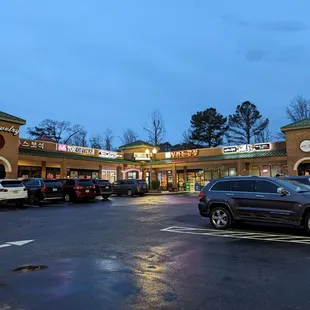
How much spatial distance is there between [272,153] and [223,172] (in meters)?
7.73

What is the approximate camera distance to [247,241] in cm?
853

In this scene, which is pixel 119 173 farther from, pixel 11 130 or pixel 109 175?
pixel 11 130

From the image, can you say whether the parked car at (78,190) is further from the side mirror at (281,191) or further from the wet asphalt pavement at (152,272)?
the side mirror at (281,191)

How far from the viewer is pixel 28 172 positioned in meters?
34.0

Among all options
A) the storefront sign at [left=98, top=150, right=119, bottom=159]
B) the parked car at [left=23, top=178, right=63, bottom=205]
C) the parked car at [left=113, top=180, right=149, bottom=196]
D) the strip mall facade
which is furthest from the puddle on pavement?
the storefront sign at [left=98, top=150, right=119, bottom=159]

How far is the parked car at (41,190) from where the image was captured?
70.2 feet

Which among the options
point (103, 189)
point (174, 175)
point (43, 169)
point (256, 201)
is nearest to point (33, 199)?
point (103, 189)

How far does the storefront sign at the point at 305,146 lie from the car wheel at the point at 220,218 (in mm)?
23818

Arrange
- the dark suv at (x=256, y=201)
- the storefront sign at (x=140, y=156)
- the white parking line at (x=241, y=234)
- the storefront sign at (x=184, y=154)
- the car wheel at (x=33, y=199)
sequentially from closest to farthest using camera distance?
the white parking line at (x=241, y=234), the dark suv at (x=256, y=201), the car wheel at (x=33, y=199), the storefront sign at (x=184, y=154), the storefront sign at (x=140, y=156)

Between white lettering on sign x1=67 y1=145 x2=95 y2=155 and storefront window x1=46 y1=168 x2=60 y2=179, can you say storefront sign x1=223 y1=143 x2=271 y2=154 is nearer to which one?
white lettering on sign x1=67 y1=145 x2=95 y2=155

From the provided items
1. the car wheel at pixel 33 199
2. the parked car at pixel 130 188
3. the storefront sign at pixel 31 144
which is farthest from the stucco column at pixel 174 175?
the car wheel at pixel 33 199

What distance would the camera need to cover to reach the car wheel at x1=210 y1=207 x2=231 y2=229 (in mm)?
10516

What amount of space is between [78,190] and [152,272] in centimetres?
1813

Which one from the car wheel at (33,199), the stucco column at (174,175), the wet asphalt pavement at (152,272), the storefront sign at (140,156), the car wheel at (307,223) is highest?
the storefront sign at (140,156)
